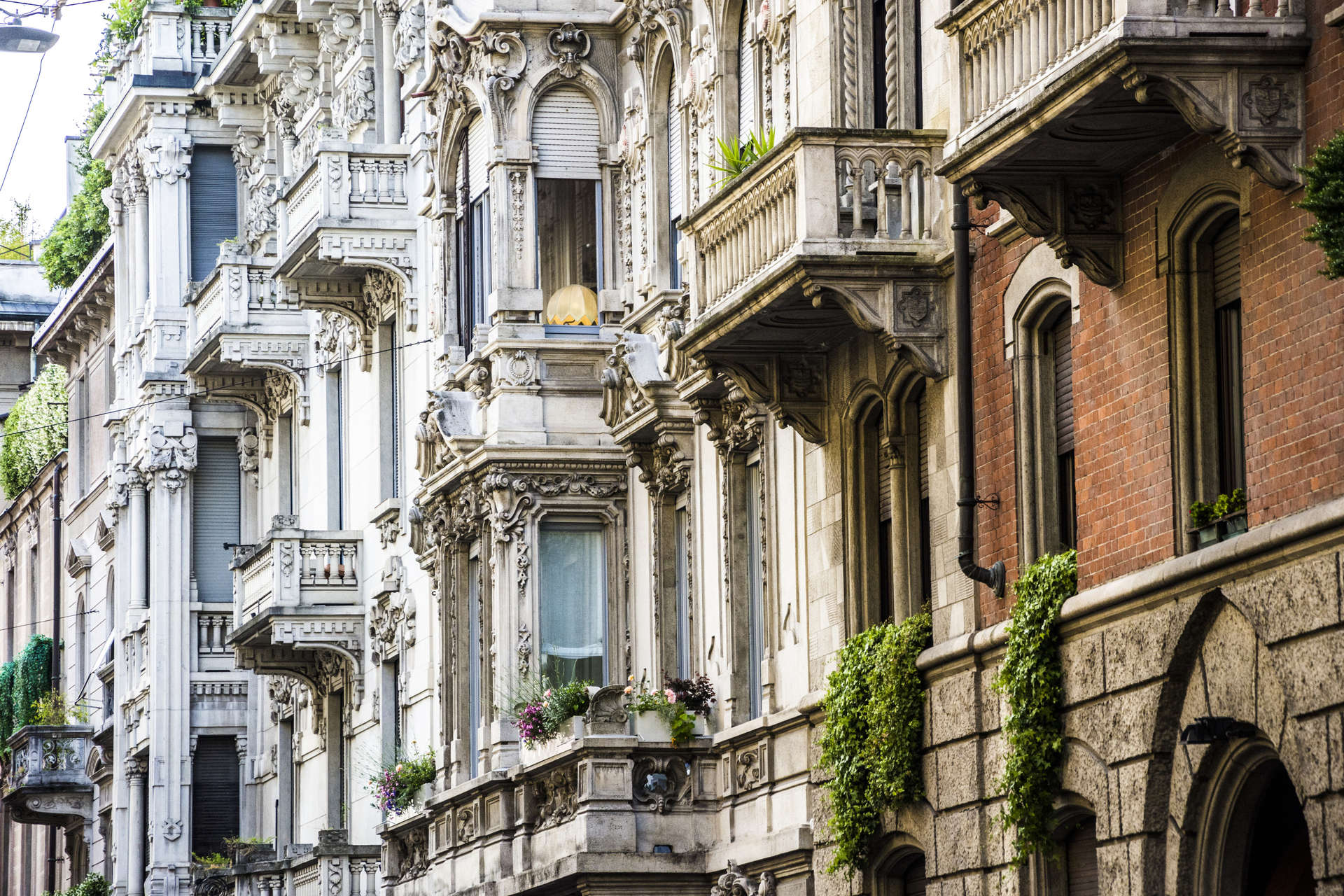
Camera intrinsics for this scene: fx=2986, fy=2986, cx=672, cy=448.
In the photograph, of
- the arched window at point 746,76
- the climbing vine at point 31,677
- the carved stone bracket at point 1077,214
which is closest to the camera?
the carved stone bracket at point 1077,214

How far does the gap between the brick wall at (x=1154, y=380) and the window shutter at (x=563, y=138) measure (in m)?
10.0

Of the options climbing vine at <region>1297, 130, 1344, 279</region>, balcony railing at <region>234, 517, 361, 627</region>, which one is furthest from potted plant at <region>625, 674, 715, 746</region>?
balcony railing at <region>234, 517, 361, 627</region>

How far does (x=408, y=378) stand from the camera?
38.1 meters

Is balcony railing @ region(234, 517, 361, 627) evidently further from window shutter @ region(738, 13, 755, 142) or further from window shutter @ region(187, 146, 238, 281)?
window shutter @ region(738, 13, 755, 142)

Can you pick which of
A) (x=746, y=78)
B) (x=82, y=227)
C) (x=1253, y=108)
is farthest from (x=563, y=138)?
(x=82, y=227)

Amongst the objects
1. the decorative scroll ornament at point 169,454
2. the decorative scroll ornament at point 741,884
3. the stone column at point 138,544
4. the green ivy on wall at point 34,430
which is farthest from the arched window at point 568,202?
the green ivy on wall at point 34,430

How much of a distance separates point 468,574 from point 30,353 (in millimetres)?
42839

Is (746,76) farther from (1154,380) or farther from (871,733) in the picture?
(1154,380)

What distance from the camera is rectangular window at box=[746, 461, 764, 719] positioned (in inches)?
1081

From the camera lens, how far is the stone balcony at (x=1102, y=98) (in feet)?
58.5

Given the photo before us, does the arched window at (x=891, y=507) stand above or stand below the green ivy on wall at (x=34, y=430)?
below

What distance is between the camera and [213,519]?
49.0m

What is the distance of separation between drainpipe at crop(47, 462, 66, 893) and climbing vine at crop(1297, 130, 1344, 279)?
49.0 metres

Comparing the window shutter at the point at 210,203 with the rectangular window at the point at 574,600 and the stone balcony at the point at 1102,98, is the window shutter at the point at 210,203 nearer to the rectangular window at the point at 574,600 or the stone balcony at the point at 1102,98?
the rectangular window at the point at 574,600
